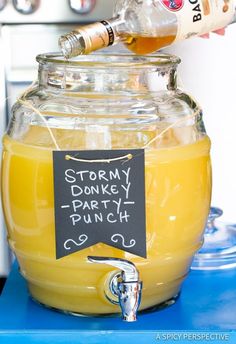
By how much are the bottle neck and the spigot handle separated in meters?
0.27

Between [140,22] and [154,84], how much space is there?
0.33 ft

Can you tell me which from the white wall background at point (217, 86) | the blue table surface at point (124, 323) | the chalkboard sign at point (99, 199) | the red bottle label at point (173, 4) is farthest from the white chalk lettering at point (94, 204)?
the white wall background at point (217, 86)

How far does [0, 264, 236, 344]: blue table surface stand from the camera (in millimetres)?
924

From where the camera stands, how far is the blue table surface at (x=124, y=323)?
3.03ft

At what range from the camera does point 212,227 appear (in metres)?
1.26

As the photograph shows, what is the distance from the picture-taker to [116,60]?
1.07 meters

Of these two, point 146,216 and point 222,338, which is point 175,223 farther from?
point 222,338

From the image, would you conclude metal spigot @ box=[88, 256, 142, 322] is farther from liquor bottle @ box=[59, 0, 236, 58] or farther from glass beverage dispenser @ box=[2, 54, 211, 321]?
liquor bottle @ box=[59, 0, 236, 58]

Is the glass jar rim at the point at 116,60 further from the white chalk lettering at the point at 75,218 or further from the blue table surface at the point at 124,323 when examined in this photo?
the blue table surface at the point at 124,323

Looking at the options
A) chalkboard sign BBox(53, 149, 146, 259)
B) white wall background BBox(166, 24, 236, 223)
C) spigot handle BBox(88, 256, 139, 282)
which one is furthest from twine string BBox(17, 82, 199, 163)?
white wall background BBox(166, 24, 236, 223)

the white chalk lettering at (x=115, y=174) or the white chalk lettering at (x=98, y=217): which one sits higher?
the white chalk lettering at (x=115, y=174)

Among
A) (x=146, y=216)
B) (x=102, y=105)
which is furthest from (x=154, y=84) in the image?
(x=146, y=216)

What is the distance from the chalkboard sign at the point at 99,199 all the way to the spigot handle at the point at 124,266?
0.07 ft


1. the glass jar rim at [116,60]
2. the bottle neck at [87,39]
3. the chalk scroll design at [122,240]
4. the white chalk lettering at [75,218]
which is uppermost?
the bottle neck at [87,39]
